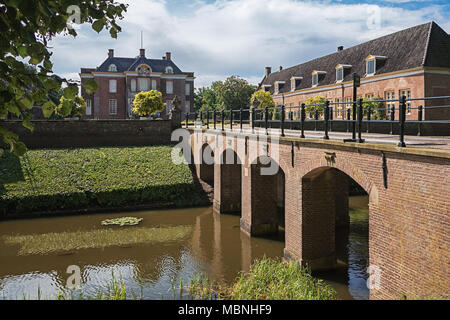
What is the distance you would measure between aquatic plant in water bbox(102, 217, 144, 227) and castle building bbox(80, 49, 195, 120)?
3159 cm

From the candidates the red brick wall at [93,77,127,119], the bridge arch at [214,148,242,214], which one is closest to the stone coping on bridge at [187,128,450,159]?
the bridge arch at [214,148,242,214]

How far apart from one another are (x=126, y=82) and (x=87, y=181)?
3020cm

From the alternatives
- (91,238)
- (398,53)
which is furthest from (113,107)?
(91,238)

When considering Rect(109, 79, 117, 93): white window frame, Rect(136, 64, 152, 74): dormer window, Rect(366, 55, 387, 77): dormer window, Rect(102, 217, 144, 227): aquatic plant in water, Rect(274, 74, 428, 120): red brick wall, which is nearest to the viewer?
Rect(102, 217, 144, 227): aquatic plant in water

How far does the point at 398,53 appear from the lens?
28.7 m

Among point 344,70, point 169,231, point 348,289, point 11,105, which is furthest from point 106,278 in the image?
point 344,70

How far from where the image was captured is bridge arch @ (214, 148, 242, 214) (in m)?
17.2

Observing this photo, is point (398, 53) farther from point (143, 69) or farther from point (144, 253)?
point (143, 69)

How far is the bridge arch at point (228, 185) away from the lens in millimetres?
17250

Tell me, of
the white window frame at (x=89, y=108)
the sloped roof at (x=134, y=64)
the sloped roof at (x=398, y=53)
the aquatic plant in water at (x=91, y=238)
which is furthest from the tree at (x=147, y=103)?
the aquatic plant in water at (x=91, y=238)

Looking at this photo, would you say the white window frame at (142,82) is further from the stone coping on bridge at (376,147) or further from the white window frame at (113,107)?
the stone coping on bridge at (376,147)

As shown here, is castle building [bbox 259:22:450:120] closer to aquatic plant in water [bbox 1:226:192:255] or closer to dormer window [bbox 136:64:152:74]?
aquatic plant in water [bbox 1:226:192:255]

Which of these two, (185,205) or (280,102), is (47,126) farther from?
(280,102)

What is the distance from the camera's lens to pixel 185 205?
18891mm
